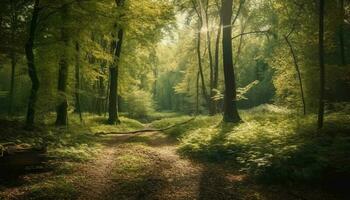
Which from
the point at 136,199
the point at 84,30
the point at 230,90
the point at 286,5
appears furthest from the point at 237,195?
the point at 286,5

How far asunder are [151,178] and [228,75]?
9697 millimetres

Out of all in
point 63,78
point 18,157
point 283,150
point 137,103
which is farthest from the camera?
point 137,103

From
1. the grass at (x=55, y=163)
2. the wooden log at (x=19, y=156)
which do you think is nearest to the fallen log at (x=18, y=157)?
the wooden log at (x=19, y=156)

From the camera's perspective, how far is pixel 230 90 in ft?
55.2

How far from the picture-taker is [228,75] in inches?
664

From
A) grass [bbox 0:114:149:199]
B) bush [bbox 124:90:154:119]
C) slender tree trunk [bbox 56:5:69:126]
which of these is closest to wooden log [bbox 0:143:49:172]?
grass [bbox 0:114:149:199]

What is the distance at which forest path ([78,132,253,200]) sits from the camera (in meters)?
7.59

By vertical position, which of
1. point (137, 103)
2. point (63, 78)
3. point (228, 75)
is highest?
point (228, 75)

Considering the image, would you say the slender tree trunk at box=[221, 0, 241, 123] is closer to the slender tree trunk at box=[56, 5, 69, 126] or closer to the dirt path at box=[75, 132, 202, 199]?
the dirt path at box=[75, 132, 202, 199]

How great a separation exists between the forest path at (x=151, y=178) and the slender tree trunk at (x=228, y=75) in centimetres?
548

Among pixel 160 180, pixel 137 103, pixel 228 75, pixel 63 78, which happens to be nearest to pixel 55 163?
pixel 160 180

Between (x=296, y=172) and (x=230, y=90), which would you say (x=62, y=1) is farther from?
(x=296, y=172)

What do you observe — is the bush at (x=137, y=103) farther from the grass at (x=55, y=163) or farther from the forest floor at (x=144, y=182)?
the forest floor at (x=144, y=182)

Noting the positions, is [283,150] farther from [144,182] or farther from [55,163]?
[55,163]
